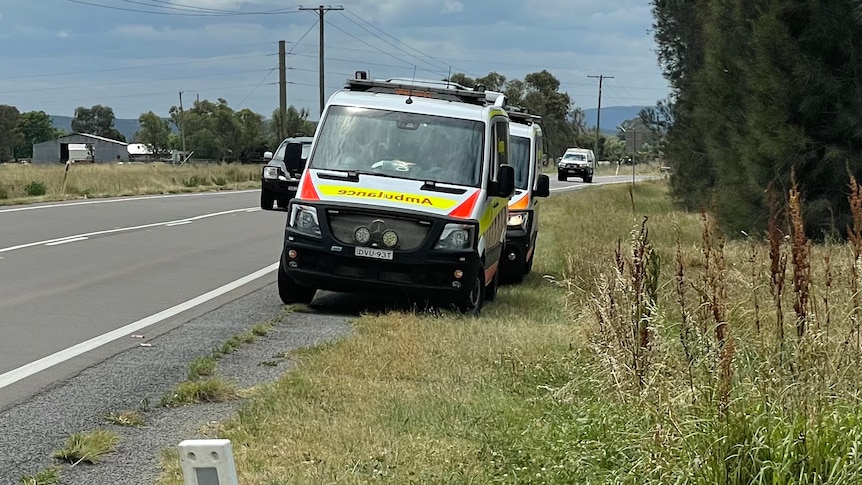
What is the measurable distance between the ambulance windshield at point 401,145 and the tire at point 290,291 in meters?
1.17

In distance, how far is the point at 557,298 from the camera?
42.0ft

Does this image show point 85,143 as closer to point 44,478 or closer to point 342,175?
point 342,175

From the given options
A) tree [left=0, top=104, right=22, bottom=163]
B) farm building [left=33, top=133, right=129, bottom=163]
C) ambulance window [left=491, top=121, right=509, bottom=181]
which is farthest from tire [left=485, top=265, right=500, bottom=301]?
farm building [left=33, top=133, right=129, bottom=163]

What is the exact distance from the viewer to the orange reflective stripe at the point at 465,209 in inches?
428

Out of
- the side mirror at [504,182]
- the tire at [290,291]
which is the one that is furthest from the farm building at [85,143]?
the side mirror at [504,182]

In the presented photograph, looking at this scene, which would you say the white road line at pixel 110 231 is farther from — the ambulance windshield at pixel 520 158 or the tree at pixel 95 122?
the tree at pixel 95 122

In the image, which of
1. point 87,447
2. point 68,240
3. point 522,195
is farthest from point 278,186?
point 87,447

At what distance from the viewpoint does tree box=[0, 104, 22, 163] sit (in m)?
121

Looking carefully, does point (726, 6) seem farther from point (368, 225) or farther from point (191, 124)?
point (191, 124)

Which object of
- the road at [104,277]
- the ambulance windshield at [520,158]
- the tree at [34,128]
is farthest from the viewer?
the tree at [34,128]

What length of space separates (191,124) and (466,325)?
368ft

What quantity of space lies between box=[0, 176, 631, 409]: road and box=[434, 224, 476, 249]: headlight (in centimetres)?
204

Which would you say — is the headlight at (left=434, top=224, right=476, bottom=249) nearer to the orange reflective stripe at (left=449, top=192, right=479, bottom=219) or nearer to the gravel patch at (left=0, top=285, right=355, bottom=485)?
the orange reflective stripe at (left=449, top=192, right=479, bottom=219)

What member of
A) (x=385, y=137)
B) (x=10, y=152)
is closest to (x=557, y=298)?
(x=385, y=137)
